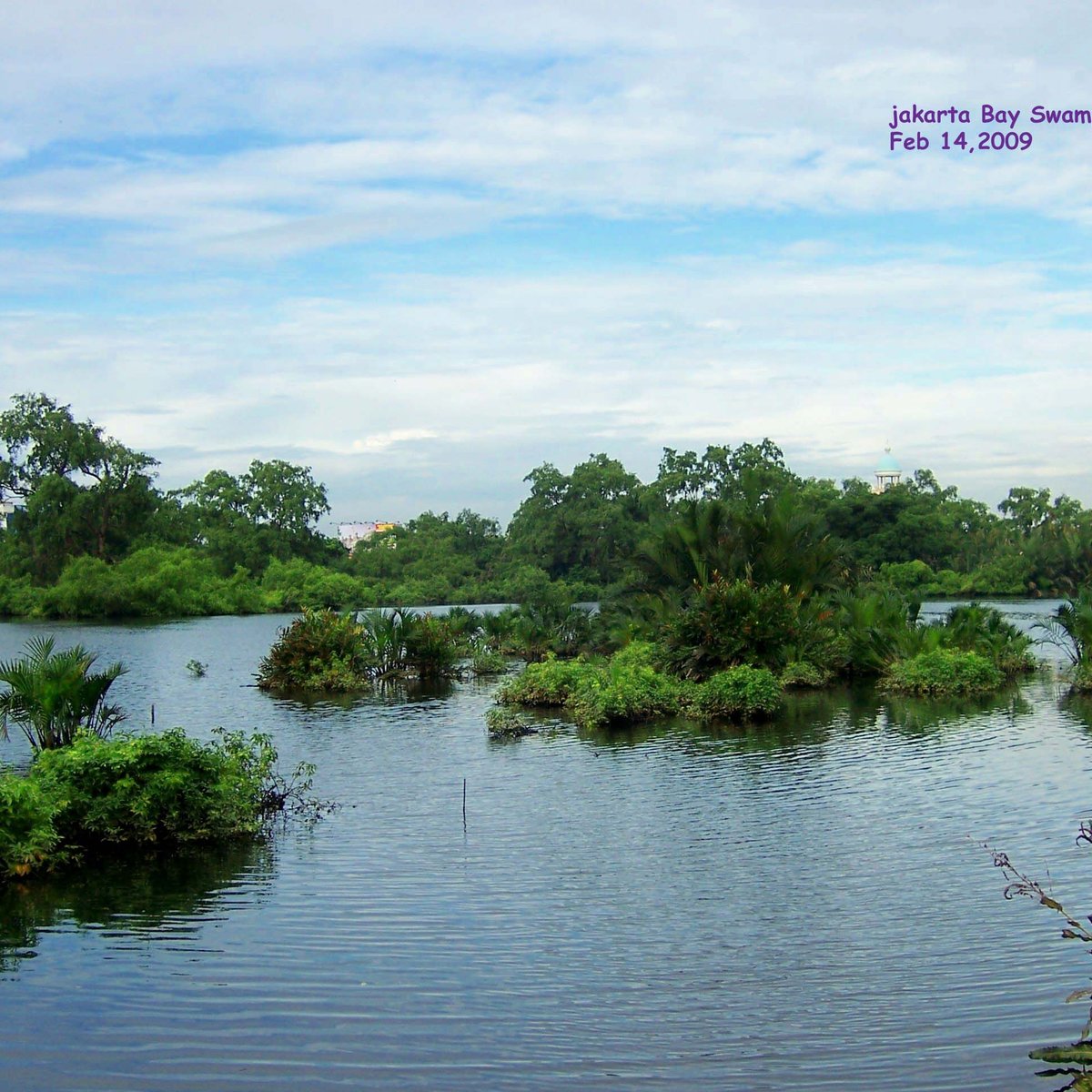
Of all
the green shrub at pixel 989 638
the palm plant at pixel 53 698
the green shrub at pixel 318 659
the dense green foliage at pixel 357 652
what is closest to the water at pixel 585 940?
the palm plant at pixel 53 698

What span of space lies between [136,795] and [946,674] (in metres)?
17.8

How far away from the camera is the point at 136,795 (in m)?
11.9

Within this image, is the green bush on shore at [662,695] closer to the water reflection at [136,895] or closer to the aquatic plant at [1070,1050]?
the water reflection at [136,895]

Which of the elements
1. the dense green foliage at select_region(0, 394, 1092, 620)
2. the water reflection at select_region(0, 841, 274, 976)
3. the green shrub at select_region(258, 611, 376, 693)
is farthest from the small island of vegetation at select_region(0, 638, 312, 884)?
the dense green foliage at select_region(0, 394, 1092, 620)

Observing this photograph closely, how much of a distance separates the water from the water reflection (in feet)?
0.13

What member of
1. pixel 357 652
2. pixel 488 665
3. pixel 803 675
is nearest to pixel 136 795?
pixel 803 675

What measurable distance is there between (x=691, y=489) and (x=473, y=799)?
234 ft

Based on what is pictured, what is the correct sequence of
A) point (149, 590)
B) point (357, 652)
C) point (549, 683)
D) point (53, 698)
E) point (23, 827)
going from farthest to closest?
point (149, 590) < point (357, 652) < point (549, 683) < point (53, 698) < point (23, 827)

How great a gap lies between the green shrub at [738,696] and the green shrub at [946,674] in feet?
15.0

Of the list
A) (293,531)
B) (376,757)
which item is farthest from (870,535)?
(376,757)

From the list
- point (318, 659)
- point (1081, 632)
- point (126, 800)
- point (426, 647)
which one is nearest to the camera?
point (126, 800)

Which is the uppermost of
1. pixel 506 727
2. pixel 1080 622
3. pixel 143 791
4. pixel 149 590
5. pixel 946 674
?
pixel 149 590

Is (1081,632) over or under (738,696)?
over

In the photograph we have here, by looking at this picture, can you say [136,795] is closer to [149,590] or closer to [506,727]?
[506,727]
